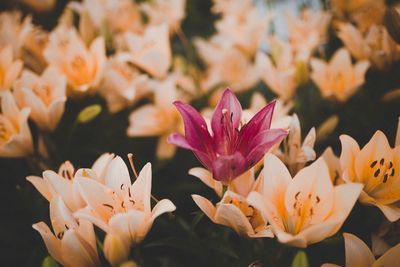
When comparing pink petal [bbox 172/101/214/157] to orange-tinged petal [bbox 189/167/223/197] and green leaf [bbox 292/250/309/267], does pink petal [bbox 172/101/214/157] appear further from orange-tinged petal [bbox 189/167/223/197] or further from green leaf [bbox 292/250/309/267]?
green leaf [bbox 292/250/309/267]

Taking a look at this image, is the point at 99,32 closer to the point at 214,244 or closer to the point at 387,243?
the point at 214,244

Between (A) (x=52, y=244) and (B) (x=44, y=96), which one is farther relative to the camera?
(B) (x=44, y=96)

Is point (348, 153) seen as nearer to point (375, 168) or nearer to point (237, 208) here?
point (375, 168)

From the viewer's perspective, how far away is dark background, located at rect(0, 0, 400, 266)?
67 centimetres

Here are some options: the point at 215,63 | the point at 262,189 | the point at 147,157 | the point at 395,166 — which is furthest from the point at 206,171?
the point at 215,63

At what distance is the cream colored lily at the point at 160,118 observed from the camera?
98 cm

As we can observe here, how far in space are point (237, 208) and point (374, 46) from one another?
0.66 meters

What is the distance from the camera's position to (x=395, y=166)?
0.65 metres

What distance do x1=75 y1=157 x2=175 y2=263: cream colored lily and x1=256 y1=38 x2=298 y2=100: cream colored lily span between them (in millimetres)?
521

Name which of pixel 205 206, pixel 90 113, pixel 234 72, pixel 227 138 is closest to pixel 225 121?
pixel 227 138

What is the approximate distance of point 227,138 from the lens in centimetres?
61

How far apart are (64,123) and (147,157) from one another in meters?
0.24

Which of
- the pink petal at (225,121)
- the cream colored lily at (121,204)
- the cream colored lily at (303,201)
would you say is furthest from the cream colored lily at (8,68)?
the cream colored lily at (303,201)

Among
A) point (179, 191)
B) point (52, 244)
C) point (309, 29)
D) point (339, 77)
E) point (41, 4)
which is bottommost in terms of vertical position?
point (179, 191)
